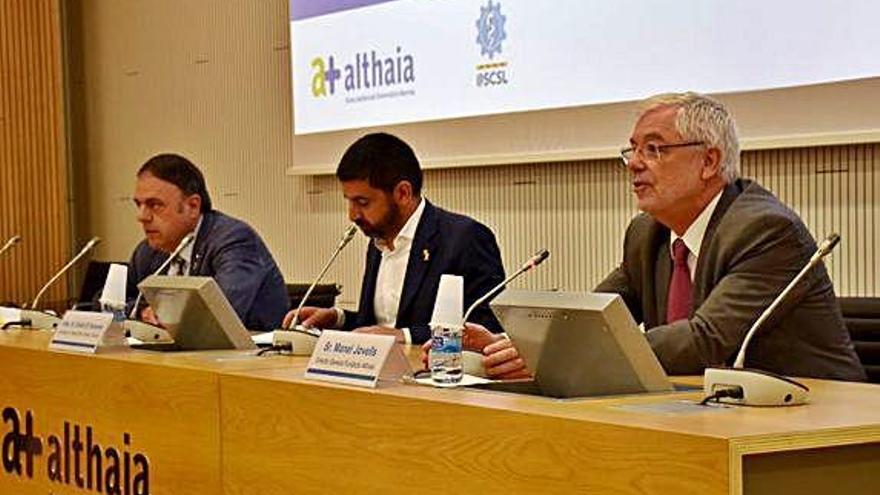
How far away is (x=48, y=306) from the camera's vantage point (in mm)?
6824

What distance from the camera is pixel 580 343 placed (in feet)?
8.13

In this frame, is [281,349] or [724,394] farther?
[281,349]

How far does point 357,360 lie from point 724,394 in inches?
29.0

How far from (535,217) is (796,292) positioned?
222 centimetres

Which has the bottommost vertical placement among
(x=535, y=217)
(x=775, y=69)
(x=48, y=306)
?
(x=48, y=306)

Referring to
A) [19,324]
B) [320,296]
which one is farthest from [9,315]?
[320,296]

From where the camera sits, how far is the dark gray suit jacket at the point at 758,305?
9.59 ft

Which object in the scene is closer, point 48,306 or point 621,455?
point 621,455

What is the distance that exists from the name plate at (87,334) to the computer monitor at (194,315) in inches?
4.7

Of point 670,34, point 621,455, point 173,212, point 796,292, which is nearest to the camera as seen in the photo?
point 621,455

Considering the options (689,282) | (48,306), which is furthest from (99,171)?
(689,282)

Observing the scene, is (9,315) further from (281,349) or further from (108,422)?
(281,349)

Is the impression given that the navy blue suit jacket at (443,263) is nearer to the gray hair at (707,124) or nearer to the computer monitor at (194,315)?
the computer monitor at (194,315)

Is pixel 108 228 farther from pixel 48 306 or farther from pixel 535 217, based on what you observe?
pixel 535 217
